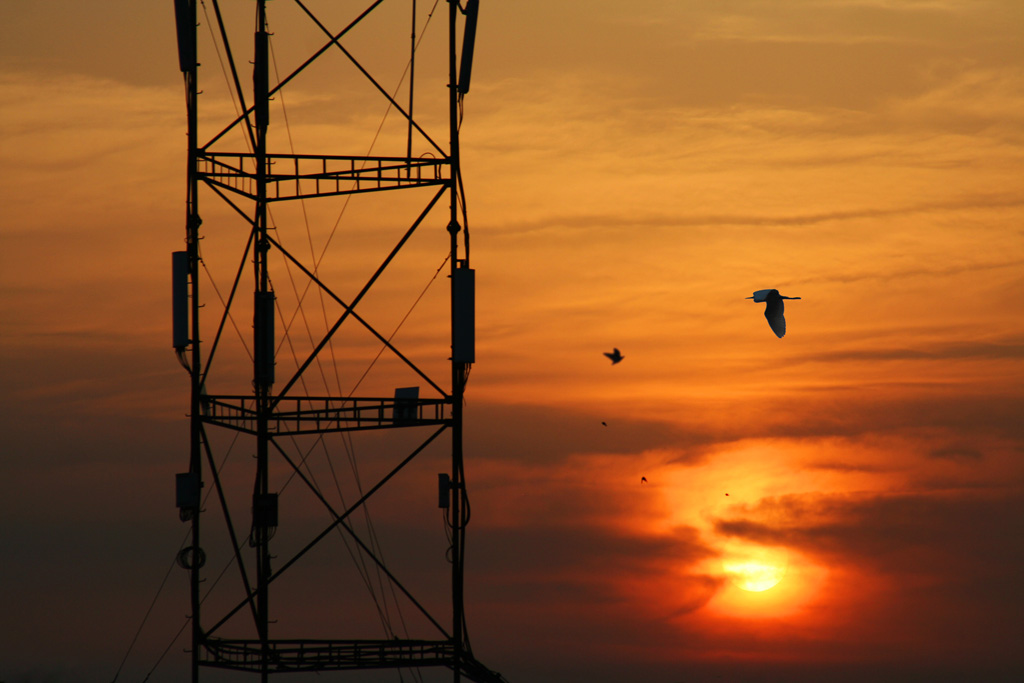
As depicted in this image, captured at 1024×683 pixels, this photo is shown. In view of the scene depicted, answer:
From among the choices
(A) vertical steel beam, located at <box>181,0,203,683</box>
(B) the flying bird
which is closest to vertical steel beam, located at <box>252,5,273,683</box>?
(A) vertical steel beam, located at <box>181,0,203,683</box>

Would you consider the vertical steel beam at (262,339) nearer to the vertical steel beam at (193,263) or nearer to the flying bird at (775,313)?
the vertical steel beam at (193,263)

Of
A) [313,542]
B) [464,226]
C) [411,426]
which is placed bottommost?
[313,542]

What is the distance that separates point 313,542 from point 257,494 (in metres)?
2.58

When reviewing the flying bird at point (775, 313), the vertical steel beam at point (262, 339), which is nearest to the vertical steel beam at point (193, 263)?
the vertical steel beam at point (262, 339)

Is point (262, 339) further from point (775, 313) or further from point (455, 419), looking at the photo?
point (775, 313)

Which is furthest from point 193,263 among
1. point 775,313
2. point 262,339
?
point 775,313

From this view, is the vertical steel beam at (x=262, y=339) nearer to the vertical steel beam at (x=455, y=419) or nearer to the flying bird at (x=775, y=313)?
the vertical steel beam at (x=455, y=419)

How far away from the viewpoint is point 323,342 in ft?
167

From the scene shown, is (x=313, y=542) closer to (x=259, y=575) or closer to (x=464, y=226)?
(x=259, y=575)

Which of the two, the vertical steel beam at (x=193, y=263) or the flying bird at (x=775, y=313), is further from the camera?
the vertical steel beam at (x=193, y=263)

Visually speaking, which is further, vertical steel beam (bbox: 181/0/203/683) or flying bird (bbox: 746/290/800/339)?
vertical steel beam (bbox: 181/0/203/683)

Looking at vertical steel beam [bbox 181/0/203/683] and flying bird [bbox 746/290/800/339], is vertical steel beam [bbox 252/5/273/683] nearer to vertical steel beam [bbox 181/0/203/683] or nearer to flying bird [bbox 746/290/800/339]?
vertical steel beam [bbox 181/0/203/683]

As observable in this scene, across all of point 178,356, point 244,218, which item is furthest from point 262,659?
point 244,218

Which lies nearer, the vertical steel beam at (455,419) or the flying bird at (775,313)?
the flying bird at (775,313)
